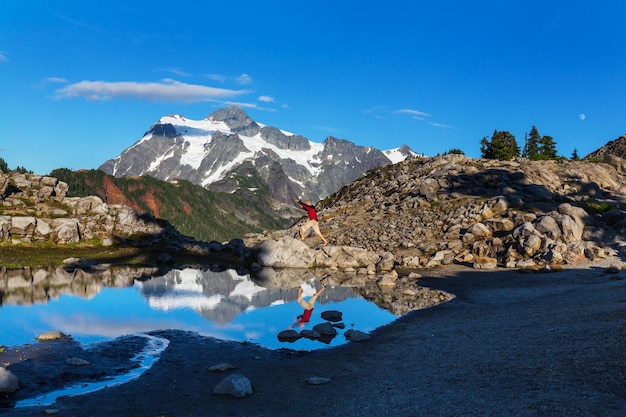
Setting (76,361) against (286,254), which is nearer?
(76,361)

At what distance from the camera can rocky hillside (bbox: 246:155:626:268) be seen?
50344mm

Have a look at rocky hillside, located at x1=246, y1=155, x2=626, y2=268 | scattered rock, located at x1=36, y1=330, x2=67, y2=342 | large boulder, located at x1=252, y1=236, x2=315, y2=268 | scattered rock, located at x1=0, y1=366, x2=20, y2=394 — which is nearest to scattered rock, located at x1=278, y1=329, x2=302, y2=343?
scattered rock, located at x1=36, y1=330, x2=67, y2=342

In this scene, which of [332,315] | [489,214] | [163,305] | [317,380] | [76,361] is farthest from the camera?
[489,214]

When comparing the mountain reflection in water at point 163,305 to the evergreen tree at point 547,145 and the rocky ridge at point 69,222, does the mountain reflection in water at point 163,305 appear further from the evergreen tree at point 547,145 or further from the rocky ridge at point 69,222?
the evergreen tree at point 547,145

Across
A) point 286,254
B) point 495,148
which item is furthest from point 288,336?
point 495,148

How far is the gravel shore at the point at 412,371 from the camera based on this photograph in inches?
531

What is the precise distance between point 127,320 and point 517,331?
20641 mm

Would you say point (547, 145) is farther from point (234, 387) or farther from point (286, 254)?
point (234, 387)

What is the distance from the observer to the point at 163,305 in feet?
109

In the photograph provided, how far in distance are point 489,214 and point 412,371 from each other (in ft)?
151

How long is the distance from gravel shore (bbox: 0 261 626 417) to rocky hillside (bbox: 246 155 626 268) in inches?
936

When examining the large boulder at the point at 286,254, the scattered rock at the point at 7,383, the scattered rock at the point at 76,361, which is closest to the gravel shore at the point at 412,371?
the scattered rock at the point at 7,383

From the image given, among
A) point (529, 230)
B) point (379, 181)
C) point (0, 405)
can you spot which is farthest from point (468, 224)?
point (0, 405)

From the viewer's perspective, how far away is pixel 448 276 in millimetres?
44344
